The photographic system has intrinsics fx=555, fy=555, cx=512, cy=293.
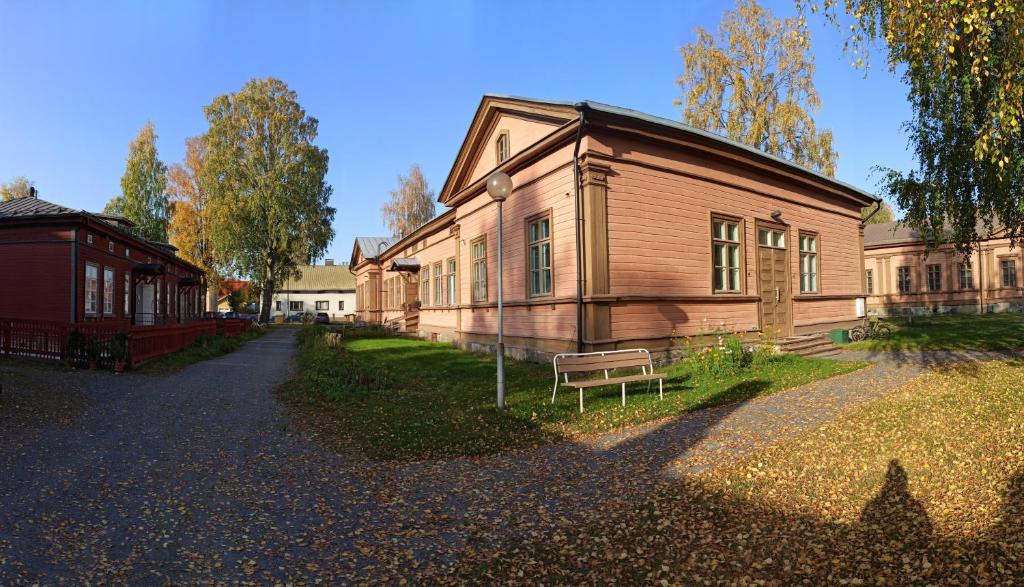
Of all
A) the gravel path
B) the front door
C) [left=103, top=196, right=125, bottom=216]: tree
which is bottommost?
the gravel path

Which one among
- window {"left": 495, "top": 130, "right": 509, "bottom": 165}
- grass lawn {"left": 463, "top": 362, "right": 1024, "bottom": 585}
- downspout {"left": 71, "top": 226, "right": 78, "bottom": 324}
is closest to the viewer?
grass lawn {"left": 463, "top": 362, "right": 1024, "bottom": 585}

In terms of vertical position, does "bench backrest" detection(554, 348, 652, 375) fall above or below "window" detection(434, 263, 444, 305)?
below

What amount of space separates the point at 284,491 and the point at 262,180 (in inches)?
1347

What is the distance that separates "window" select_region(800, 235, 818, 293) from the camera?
53.1ft

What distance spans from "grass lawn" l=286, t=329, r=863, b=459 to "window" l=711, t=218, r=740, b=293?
89.9 inches

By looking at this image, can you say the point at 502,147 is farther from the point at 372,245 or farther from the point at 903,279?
the point at 903,279

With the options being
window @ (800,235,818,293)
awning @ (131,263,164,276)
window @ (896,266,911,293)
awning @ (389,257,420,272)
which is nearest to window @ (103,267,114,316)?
awning @ (131,263,164,276)

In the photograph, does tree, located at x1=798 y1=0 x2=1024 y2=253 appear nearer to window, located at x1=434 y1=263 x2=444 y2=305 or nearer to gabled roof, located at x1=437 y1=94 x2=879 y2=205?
gabled roof, located at x1=437 y1=94 x2=879 y2=205

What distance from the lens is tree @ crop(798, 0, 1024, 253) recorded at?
18.0 ft

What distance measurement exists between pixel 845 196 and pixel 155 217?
4274 centimetres

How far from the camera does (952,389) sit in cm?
780

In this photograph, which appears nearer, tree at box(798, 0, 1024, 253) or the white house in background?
tree at box(798, 0, 1024, 253)

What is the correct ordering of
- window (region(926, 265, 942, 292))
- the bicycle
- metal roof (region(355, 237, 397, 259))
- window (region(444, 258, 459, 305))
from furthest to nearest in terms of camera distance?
1. window (region(926, 265, 942, 292))
2. metal roof (region(355, 237, 397, 259))
3. window (region(444, 258, 459, 305))
4. the bicycle

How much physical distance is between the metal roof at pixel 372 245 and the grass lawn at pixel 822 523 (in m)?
31.4
